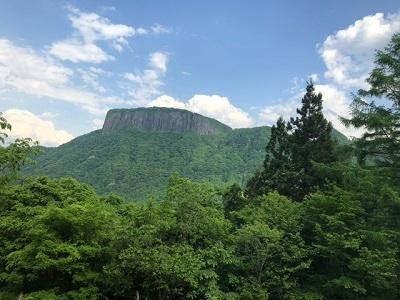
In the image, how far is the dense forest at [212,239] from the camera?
14734mm

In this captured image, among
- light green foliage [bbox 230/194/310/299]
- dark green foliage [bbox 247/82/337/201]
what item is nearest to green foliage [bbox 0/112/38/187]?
light green foliage [bbox 230/194/310/299]

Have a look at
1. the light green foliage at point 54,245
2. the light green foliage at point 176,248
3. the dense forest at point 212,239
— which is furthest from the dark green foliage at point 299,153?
the light green foliage at point 54,245

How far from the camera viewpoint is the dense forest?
14.7 meters

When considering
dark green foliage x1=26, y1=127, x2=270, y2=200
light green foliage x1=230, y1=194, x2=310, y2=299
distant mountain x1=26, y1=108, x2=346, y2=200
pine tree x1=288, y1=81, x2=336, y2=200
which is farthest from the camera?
distant mountain x1=26, y1=108, x2=346, y2=200

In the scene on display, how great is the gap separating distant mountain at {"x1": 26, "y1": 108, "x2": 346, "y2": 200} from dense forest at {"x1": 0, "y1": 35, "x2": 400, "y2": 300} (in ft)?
281

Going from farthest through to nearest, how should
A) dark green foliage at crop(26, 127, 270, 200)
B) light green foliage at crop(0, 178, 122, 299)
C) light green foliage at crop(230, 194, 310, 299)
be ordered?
dark green foliage at crop(26, 127, 270, 200)
light green foliage at crop(230, 194, 310, 299)
light green foliage at crop(0, 178, 122, 299)

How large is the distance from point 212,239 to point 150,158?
134 m

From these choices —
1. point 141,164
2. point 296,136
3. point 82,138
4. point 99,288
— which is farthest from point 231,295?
point 82,138

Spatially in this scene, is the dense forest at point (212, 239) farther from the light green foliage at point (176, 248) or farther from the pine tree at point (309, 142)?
the pine tree at point (309, 142)

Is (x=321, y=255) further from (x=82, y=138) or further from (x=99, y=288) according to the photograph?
(x=82, y=138)

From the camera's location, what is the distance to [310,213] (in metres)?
18.1

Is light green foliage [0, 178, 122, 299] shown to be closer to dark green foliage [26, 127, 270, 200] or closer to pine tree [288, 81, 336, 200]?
pine tree [288, 81, 336, 200]

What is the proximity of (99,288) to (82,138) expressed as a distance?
580 ft

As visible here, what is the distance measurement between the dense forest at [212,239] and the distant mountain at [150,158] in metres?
85.5
